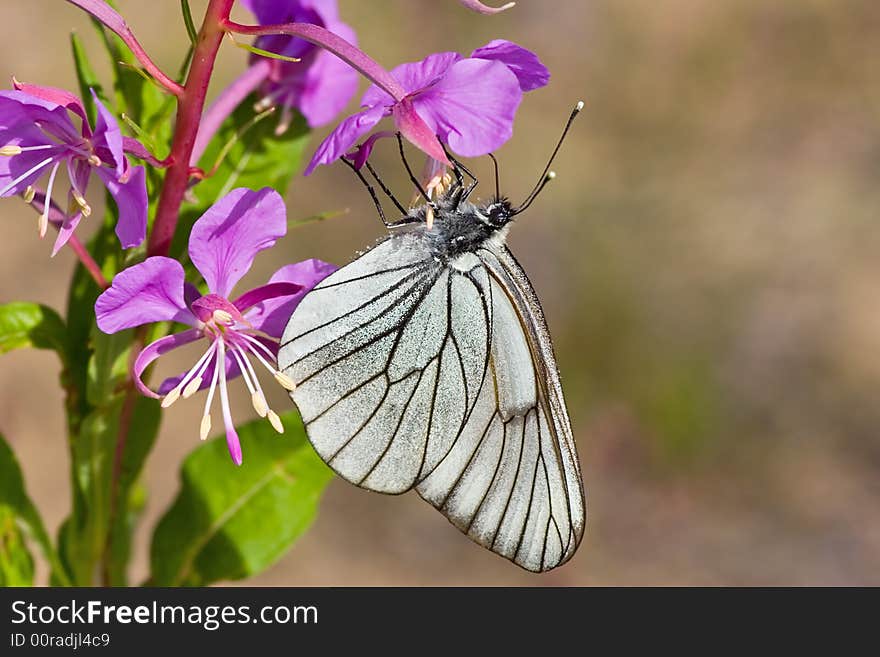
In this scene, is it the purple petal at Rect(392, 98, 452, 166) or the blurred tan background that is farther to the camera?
the blurred tan background

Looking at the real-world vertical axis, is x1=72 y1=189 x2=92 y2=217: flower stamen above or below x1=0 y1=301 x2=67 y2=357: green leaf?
below

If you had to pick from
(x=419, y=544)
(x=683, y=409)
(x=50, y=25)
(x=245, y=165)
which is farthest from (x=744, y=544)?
(x=50, y=25)

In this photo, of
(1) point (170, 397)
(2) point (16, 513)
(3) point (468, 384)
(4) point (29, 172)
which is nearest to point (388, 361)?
(3) point (468, 384)

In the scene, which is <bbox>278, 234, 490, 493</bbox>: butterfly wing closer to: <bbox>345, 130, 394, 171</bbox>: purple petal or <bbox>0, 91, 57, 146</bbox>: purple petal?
<bbox>345, 130, 394, 171</bbox>: purple petal

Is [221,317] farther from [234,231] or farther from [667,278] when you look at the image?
[667,278]

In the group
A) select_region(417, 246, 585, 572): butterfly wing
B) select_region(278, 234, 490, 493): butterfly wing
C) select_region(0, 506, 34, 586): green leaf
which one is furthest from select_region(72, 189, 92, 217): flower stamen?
select_region(0, 506, 34, 586): green leaf

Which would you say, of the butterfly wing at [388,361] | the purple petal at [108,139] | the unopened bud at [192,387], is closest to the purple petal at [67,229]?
the purple petal at [108,139]

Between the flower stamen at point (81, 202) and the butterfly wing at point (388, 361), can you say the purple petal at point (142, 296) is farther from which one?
the butterfly wing at point (388, 361)
